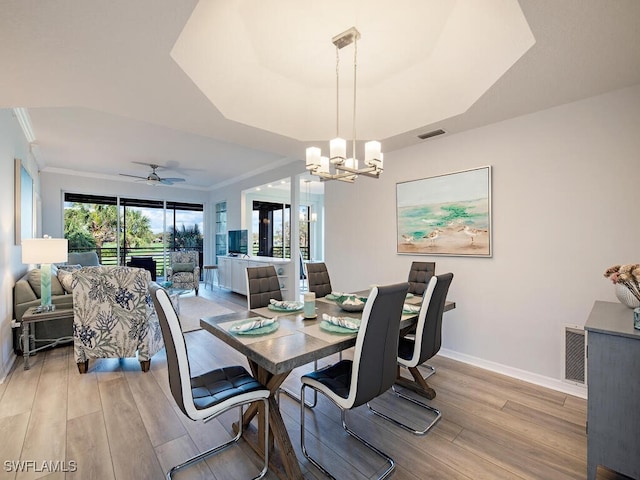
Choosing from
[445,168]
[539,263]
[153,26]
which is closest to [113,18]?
[153,26]

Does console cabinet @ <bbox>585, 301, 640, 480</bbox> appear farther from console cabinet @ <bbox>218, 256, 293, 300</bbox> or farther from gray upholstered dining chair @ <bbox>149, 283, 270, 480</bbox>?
console cabinet @ <bbox>218, 256, 293, 300</bbox>

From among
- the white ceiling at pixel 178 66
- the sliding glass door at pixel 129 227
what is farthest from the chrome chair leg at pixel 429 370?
the sliding glass door at pixel 129 227

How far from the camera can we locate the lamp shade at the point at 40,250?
10.1 ft

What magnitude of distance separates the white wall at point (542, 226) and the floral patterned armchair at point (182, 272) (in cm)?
516

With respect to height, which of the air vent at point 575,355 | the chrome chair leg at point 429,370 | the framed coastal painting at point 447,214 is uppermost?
the framed coastal painting at point 447,214

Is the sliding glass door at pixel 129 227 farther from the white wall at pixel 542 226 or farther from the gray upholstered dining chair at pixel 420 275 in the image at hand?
the gray upholstered dining chair at pixel 420 275

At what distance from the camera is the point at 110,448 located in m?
1.88

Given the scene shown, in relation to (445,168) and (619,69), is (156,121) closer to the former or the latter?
(445,168)

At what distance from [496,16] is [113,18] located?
2461mm

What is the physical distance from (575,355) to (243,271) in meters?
5.45

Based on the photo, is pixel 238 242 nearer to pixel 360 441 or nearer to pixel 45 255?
pixel 45 255

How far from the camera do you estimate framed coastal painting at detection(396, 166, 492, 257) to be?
3158 mm

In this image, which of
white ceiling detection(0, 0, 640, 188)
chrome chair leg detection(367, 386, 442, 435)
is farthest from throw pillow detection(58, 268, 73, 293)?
chrome chair leg detection(367, 386, 442, 435)

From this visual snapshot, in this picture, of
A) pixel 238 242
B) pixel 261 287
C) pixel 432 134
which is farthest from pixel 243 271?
pixel 432 134
